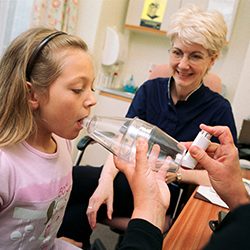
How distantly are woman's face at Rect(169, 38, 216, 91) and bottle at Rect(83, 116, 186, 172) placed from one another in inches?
19.5

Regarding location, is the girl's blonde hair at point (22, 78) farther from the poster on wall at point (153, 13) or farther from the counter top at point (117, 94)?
the poster on wall at point (153, 13)

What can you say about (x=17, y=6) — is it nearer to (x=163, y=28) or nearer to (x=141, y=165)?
(x=163, y=28)

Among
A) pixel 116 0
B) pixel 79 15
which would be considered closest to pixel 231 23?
pixel 116 0

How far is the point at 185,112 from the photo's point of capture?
1.51 m

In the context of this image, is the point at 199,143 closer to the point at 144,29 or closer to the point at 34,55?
the point at 34,55

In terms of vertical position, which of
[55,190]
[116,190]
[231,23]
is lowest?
[116,190]

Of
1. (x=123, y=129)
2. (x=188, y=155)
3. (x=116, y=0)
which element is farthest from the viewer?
(x=116, y=0)

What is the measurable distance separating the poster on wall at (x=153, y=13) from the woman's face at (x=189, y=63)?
150 cm

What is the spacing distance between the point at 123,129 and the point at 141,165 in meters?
0.29

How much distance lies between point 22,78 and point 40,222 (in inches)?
15.8

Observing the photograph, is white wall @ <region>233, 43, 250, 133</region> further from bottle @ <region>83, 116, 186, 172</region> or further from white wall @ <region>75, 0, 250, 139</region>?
bottle @ <region>83, 116, 186, 172</region>

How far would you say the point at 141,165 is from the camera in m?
0.77

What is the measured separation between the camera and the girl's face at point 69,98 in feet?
2.98

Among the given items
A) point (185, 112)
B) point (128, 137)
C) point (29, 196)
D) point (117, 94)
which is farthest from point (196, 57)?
point (117, 94)
